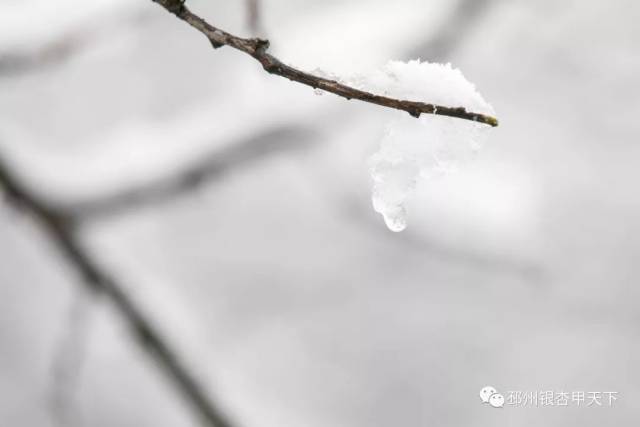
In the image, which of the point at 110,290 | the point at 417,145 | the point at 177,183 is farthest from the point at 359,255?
the point at 417,145

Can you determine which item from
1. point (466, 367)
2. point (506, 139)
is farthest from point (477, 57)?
point (466, 367)

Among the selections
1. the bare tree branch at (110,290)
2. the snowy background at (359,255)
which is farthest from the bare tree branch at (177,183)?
the snowy background at (359,255)

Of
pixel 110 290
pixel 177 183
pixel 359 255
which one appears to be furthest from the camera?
pixel 359 255

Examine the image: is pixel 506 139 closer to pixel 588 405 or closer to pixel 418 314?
pixel 418 314

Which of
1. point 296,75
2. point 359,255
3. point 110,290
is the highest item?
point 359,255

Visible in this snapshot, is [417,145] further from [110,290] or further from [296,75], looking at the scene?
[110,290]

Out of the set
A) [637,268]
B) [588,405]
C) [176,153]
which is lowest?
[176,153]

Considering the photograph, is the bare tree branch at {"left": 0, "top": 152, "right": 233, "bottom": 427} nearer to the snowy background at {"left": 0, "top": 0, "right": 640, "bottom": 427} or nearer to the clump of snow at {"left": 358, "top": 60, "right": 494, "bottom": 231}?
the clump of snow at {"left": 358, "top": 60, "right": 494, "bottom": 231}
